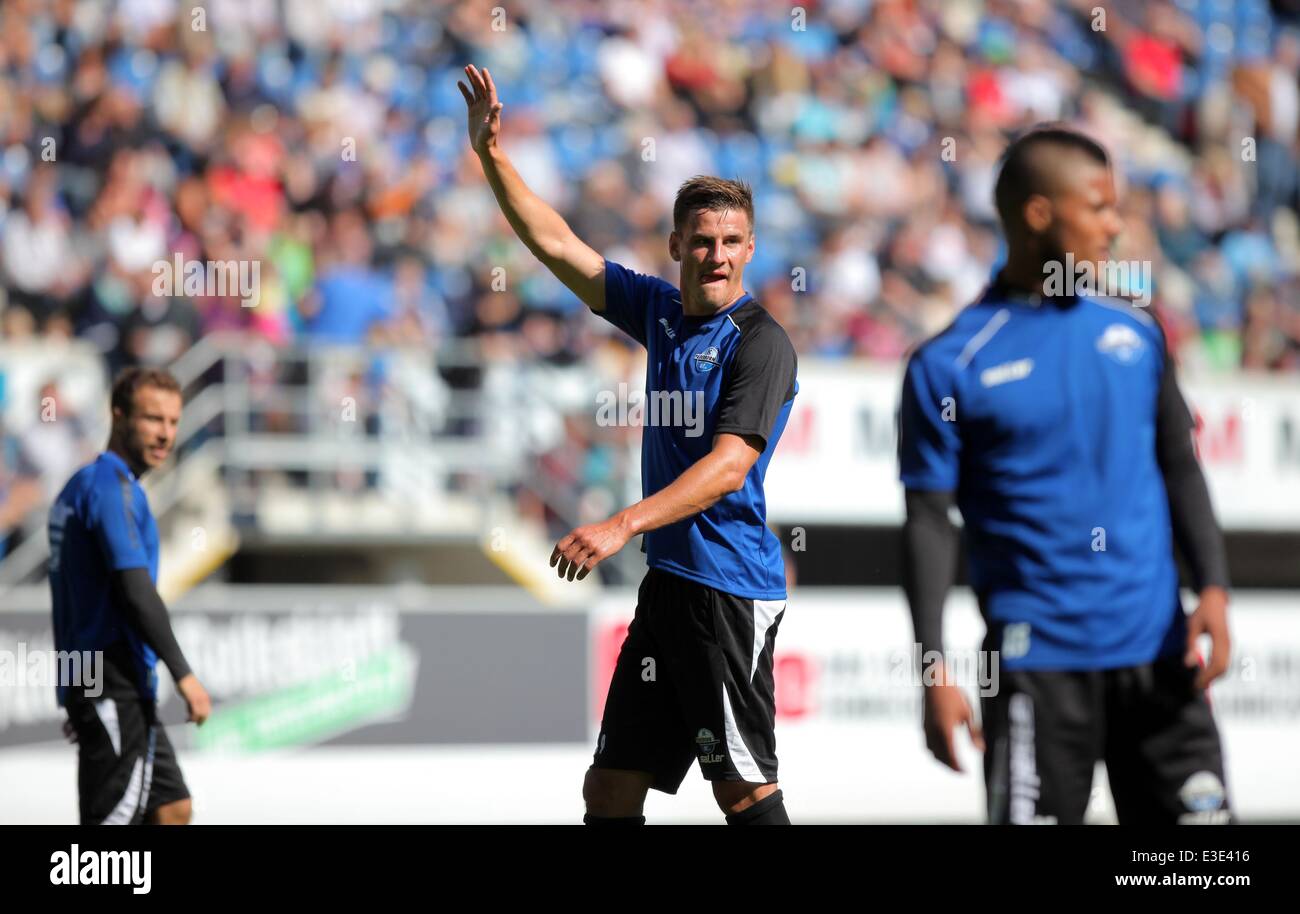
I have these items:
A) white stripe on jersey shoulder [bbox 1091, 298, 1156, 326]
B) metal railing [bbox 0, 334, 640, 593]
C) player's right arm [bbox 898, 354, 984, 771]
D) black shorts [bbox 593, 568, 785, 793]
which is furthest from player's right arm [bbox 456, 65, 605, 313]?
metal railing [bbox 0, 334, 640, 593]

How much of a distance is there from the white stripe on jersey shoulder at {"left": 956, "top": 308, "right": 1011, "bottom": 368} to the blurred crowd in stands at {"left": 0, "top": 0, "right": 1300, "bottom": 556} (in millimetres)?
6840

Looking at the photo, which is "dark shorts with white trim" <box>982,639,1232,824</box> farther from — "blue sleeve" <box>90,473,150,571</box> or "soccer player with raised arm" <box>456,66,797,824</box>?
"blue sleeve" <box>90,473,150,571</box>

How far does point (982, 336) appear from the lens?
13.9 feet

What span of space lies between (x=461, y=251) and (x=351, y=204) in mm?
1012

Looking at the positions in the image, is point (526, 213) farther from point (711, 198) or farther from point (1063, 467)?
point (1063, 467)

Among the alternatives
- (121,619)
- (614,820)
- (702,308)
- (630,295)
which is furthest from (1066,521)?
(121,619)

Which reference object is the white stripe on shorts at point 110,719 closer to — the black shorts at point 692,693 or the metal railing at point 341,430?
the black shorts at point 692,693

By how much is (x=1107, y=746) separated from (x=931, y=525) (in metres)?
0.71

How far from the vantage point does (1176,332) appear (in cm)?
1463

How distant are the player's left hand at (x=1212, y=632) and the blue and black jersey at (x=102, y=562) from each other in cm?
387

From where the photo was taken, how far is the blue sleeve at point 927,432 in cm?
416

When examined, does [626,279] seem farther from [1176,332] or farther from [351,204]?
[1176,332]

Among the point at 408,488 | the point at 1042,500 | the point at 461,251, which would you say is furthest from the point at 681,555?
the point at 461,251

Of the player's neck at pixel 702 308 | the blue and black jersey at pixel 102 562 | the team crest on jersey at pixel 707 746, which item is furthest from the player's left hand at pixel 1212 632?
the blue and black jersey at pixel 102 562
